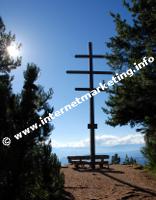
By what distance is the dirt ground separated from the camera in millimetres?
13258

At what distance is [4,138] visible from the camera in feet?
19.5

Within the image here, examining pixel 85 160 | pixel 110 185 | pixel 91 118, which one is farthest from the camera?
pixel 85 160

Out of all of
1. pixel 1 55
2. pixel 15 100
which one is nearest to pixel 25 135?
pixel 15 100

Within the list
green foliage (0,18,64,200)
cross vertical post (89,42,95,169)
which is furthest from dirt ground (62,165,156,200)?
green foliage (0,18,64,200)

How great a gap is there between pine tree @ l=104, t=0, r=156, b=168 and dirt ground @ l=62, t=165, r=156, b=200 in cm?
206

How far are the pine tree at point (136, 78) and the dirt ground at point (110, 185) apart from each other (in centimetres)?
206

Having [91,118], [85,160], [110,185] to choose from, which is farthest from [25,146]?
[85,160]

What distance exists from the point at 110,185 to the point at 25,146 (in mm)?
9559

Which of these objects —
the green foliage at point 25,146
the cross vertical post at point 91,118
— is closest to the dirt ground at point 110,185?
the cross vertical post at point 91,118

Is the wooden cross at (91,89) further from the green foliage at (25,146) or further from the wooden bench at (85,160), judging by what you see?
the green foliage at (25,146)

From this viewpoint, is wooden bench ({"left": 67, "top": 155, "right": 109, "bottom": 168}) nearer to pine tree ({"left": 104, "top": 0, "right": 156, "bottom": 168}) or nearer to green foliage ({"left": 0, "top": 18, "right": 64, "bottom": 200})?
pine tree ({"left": 104, "top": 0, "right": 156, "bottom": 168})

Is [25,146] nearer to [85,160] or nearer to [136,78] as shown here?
[136,78]

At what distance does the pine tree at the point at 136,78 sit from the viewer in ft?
54.8

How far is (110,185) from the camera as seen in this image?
14742mm
